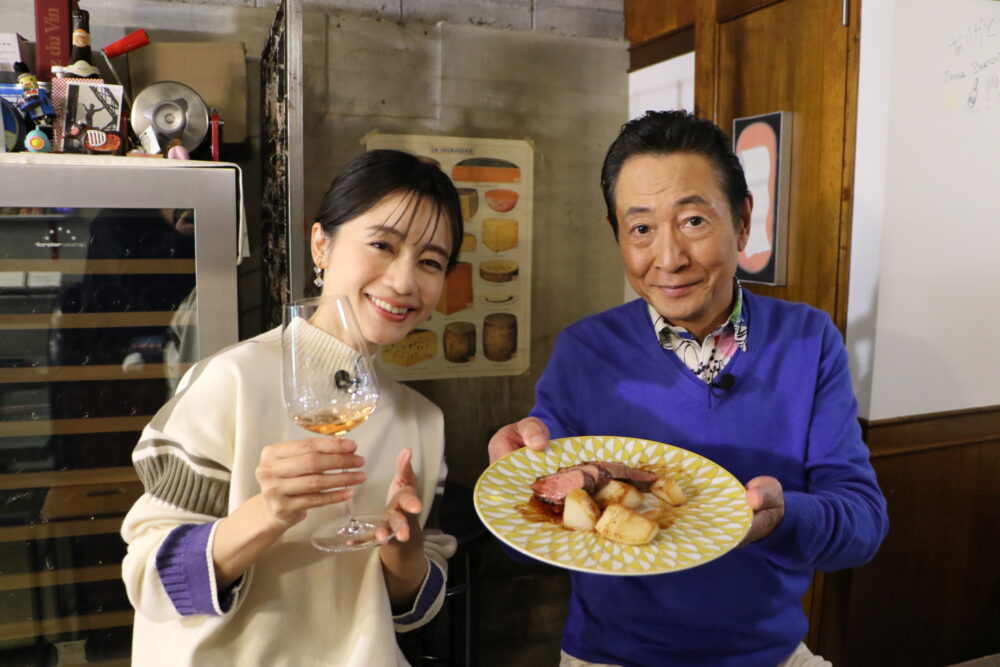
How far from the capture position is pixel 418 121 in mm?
3080

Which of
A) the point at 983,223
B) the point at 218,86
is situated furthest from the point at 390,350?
the point at 983,223

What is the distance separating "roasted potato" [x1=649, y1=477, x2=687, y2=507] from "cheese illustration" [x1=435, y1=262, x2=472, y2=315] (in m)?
2.12

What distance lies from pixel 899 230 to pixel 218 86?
2360 millimetres

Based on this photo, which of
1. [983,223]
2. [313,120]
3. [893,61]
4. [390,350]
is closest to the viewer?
[893,61]

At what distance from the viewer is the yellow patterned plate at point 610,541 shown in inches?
36.9

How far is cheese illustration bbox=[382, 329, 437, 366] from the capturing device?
3.13m

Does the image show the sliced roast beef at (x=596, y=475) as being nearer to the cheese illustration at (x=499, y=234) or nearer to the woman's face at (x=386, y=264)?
the woman's face at (x=386, y=264)

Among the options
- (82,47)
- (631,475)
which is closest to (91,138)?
(82,47)

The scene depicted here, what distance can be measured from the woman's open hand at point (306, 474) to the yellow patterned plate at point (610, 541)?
199mm

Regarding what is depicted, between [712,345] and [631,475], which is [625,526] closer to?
[631,475]

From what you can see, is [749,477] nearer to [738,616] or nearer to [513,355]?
[738,616]

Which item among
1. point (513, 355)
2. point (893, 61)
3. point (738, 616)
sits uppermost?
point (893, 61)

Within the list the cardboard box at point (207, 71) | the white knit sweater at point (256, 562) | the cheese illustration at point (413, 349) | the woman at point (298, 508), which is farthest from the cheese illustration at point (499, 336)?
the white knit sweater at point (256, 562)

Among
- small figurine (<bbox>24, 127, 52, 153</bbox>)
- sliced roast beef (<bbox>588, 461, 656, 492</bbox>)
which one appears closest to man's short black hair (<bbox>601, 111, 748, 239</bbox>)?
sliced roast beef (<bbox>588, 461, 656, 492</bbox>)
